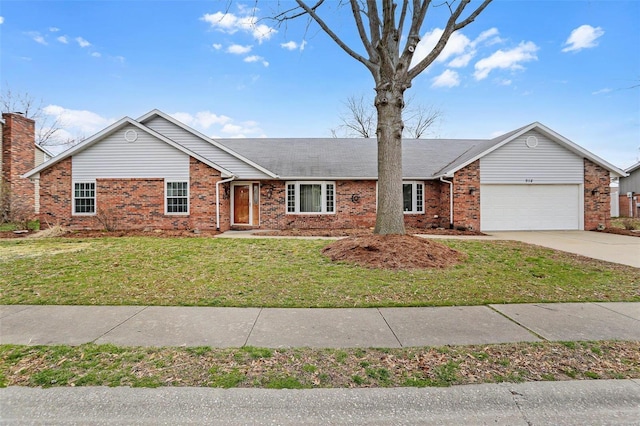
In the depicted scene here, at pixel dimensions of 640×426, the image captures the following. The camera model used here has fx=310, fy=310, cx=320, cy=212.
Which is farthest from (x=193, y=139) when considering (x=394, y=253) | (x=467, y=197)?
(x=467, y=197)

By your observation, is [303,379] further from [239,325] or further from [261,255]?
[261,255]

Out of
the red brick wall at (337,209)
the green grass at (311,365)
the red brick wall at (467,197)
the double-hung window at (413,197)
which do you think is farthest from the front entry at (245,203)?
the green grass at (311,365)

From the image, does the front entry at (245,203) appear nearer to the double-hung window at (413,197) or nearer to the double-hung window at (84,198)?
the double-hung window at (84,198)

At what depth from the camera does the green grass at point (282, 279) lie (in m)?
4.96

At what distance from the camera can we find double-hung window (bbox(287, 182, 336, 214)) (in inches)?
616

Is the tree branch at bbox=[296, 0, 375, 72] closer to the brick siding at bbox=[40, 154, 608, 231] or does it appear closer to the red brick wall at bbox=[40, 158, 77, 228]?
the brick siding at bbox=[40, 154, 608, 231]

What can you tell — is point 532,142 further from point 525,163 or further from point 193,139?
point 193,139

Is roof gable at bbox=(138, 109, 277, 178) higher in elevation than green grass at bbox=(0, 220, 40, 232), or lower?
higher

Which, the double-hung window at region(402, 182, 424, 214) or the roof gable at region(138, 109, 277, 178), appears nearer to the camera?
→ the roof gable at region(138, 109, 277, 178)

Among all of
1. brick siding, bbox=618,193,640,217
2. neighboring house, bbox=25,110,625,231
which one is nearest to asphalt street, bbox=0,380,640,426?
neighboring house, bbox=25,110,625,231

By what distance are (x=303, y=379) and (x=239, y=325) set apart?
1.51 m

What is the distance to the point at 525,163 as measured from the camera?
1495 centimetres

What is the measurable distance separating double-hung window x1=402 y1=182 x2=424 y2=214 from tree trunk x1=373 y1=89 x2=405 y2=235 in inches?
286

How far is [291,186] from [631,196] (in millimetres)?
28420
